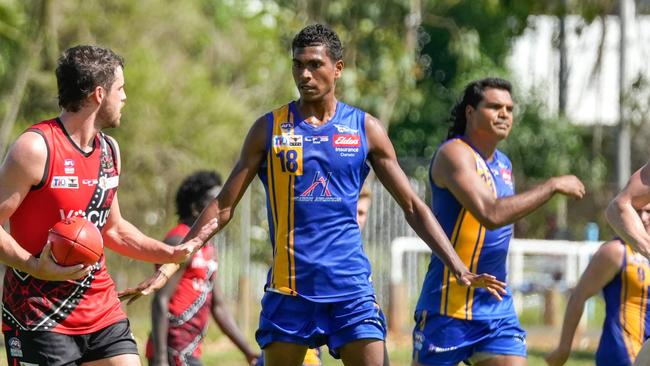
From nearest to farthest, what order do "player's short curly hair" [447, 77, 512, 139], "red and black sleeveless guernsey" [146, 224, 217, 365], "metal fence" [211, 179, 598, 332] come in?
1. "player's short curly hair" [447, 77, 512, 139]
2. "red and black sleeveless guernsey" [146, 224, 217, 365]
3. "metal fence" [211, 179, 598, 332]

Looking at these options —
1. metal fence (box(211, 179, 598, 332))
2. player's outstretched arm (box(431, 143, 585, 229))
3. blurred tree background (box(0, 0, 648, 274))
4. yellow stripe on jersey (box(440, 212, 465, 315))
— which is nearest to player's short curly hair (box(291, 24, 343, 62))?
player's outstretched arm (box(431, 143, 585, 229))

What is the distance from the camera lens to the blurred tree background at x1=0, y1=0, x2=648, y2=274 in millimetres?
18625

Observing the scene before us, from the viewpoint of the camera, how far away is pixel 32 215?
618cm

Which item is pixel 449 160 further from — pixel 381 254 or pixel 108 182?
pixel 381 254

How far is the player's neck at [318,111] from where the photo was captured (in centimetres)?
674

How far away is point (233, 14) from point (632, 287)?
15.3 meters

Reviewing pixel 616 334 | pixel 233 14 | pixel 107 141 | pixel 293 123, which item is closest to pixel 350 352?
pixel 293 123

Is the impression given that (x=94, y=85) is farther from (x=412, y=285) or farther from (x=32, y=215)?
(x=412, y=285)

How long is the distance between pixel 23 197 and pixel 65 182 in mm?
205

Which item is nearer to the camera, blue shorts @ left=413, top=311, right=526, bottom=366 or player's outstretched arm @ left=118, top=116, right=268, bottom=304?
player's outstretched arm @ left=118, top=116, right=268, bottom=304

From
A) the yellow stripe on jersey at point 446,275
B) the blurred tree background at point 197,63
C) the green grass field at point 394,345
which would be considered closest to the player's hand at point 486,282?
the yellow stripe on jersey at point 446,275

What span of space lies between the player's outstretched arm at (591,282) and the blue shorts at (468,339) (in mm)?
586

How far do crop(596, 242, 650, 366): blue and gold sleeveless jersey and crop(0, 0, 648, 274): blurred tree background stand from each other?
9676mm

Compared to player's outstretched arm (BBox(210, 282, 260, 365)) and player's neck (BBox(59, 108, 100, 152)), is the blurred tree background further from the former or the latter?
player's neck (BBox(59, 108, 100, 152))
